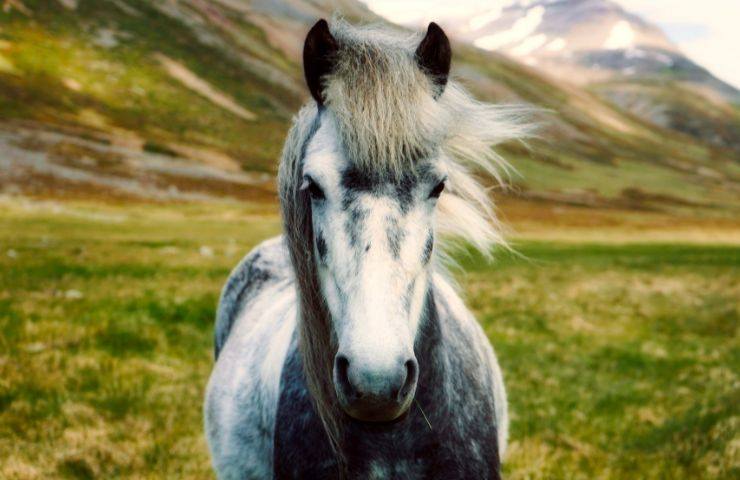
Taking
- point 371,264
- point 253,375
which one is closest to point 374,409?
point 371,264

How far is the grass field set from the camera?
20.2ft

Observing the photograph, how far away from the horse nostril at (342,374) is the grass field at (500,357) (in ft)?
6.13

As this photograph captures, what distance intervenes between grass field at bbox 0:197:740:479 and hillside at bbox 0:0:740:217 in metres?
23.2

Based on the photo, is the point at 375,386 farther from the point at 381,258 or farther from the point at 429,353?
the point at 429,353

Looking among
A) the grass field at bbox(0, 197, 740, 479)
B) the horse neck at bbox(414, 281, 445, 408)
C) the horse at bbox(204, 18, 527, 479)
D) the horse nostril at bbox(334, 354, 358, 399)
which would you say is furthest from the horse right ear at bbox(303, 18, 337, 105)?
the grass field at bbox(0, 197, 740, 479)

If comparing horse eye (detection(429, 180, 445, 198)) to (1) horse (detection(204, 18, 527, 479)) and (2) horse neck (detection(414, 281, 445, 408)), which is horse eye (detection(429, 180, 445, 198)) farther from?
(2) horse neck (detection(414, 281, 445, 408))

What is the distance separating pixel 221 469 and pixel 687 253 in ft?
111

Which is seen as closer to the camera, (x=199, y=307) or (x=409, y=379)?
(x=409, y=379)

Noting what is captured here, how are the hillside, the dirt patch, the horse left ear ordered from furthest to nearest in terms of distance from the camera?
the dirt patch
the hillside
the horse left ear

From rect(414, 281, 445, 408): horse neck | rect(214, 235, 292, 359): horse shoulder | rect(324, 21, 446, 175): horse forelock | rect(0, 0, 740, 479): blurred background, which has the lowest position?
rect(0, 0, 740, 479): blurred background

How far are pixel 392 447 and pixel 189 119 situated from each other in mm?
93188

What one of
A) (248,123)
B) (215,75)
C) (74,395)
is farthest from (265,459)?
(215,75)

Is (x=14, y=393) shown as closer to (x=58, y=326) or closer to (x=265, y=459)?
(x=58, y=326)

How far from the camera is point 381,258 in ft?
9.04
